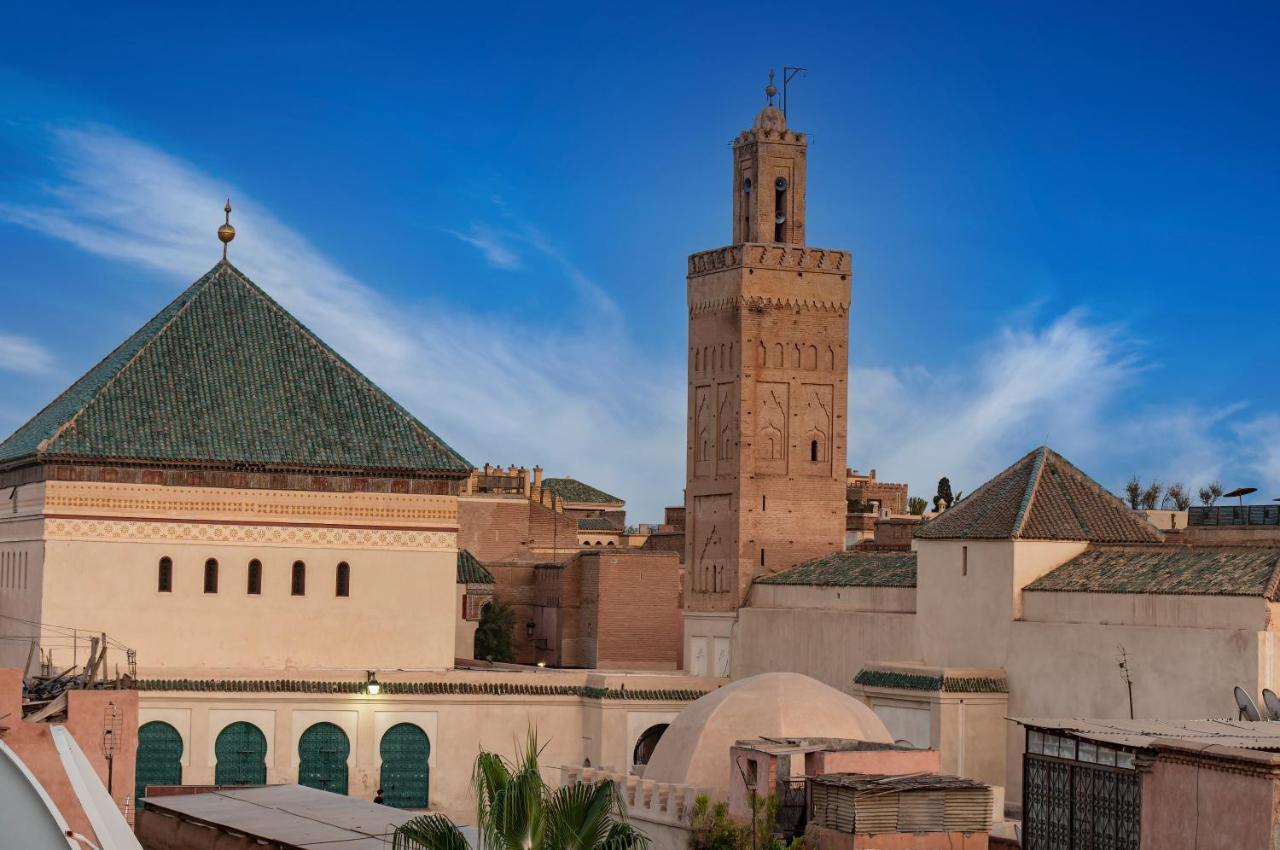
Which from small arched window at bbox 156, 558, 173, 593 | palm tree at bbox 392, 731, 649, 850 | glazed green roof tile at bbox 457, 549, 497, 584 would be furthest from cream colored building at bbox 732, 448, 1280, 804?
palm tree at bbox 392, 731, 649, 850

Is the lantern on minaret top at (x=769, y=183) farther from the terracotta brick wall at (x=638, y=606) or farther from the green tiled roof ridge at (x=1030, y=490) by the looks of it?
the green tiled roof ridge at (x=1030, y=490)

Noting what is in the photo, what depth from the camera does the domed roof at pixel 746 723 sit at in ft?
65.1

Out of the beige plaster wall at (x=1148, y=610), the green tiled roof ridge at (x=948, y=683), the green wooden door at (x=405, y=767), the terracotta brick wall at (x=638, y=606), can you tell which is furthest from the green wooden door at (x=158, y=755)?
the terracotta brick wall at (x=638, y=606)

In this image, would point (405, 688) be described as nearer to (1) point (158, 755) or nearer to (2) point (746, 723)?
(1) point (158, 755)

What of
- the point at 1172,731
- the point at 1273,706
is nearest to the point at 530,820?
the point at 1172,731

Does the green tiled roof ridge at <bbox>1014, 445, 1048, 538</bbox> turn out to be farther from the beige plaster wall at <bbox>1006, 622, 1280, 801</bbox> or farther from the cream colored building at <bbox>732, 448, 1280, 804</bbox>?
the beige plaster wall at <bbox>1006, 622, 1280, 801</bbox>

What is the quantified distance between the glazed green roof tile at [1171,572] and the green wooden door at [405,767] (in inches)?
326

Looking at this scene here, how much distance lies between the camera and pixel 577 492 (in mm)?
65562

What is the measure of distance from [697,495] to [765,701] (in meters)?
Result: 21.0

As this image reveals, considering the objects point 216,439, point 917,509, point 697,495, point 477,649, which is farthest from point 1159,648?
point 917,509

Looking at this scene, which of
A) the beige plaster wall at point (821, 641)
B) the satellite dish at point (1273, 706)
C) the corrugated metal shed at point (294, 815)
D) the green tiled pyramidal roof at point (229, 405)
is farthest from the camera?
the beige plaster wall at point (821, 641)

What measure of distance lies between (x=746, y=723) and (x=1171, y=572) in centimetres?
747

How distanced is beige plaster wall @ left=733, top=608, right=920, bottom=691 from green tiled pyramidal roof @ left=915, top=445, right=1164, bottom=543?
6.14ft

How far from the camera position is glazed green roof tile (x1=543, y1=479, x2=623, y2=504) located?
6512 centimetres
